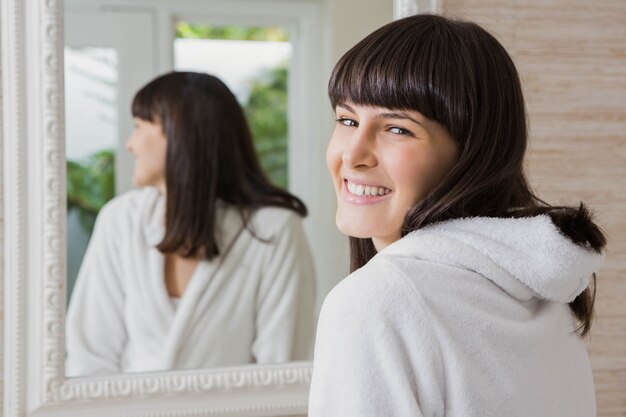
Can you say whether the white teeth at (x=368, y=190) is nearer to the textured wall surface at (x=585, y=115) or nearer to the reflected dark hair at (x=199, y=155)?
the reflected dark hair at (x=199, y=155)

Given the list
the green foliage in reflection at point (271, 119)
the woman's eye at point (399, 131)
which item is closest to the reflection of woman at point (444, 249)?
the woman's eye at point (399, 131)

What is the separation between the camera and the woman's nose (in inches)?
33.5

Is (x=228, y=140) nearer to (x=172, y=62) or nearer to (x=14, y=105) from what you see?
(x=172, y=62)

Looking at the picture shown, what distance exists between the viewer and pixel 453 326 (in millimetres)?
735

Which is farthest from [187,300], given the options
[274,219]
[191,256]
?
[274,219]

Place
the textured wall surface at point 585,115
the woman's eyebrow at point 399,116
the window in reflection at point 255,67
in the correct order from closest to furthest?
the woman's eyebrow at point 399,116 < the window in reflection at point 255,67 < the textured wall surface at point 585,115

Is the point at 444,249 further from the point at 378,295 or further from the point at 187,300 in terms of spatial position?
the point at 187,300

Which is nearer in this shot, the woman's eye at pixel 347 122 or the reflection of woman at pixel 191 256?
the woman's eye at pixel 347 122

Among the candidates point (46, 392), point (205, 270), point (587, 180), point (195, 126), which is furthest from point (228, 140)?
point (587, 180)

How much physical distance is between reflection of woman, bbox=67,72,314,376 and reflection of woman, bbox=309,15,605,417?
407 millimetres

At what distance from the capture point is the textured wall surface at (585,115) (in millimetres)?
1394

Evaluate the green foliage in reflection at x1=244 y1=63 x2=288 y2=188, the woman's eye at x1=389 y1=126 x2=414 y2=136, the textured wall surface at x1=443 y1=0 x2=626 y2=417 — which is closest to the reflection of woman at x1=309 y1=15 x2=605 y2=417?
the woman's eye at x1=389 y1=126 x2=414 y2=136

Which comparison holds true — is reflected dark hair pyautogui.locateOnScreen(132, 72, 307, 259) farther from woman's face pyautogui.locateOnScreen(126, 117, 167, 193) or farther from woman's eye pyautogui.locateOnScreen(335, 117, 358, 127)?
woman's eye pyautogui.locateOnScreen(335, 117, 358, 127)

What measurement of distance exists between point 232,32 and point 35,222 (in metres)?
0.41
